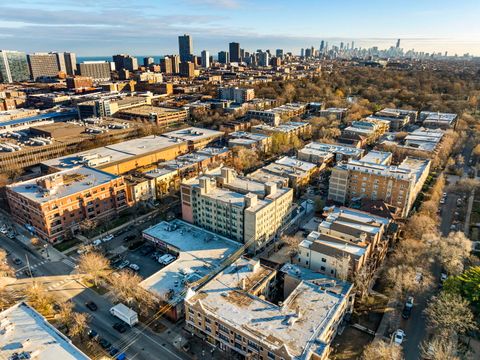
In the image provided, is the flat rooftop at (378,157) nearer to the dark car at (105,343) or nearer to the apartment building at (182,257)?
the apartment building at (182,257)

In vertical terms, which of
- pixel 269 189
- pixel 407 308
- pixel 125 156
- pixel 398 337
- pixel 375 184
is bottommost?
pixel 398 337

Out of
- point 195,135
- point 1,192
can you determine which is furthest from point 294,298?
point 195,135

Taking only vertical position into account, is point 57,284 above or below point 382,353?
below

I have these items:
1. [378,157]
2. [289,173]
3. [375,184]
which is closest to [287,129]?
[378,157]

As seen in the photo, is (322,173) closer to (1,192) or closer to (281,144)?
(281,144)

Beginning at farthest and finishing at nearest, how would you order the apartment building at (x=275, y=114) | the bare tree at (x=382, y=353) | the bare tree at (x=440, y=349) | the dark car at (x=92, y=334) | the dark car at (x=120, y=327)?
the apartment building at (x=275, y=114) < the dark car at (x=120, y=327) < the dark car at (x=92, y=334) < the bare tree at (x=382, y=353) < the bare tree at (x=440, y=349)

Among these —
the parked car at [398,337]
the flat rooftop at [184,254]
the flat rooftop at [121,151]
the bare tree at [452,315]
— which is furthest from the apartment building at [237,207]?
the flat rooftop at [121,151]

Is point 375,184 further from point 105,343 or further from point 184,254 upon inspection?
point 105,343
